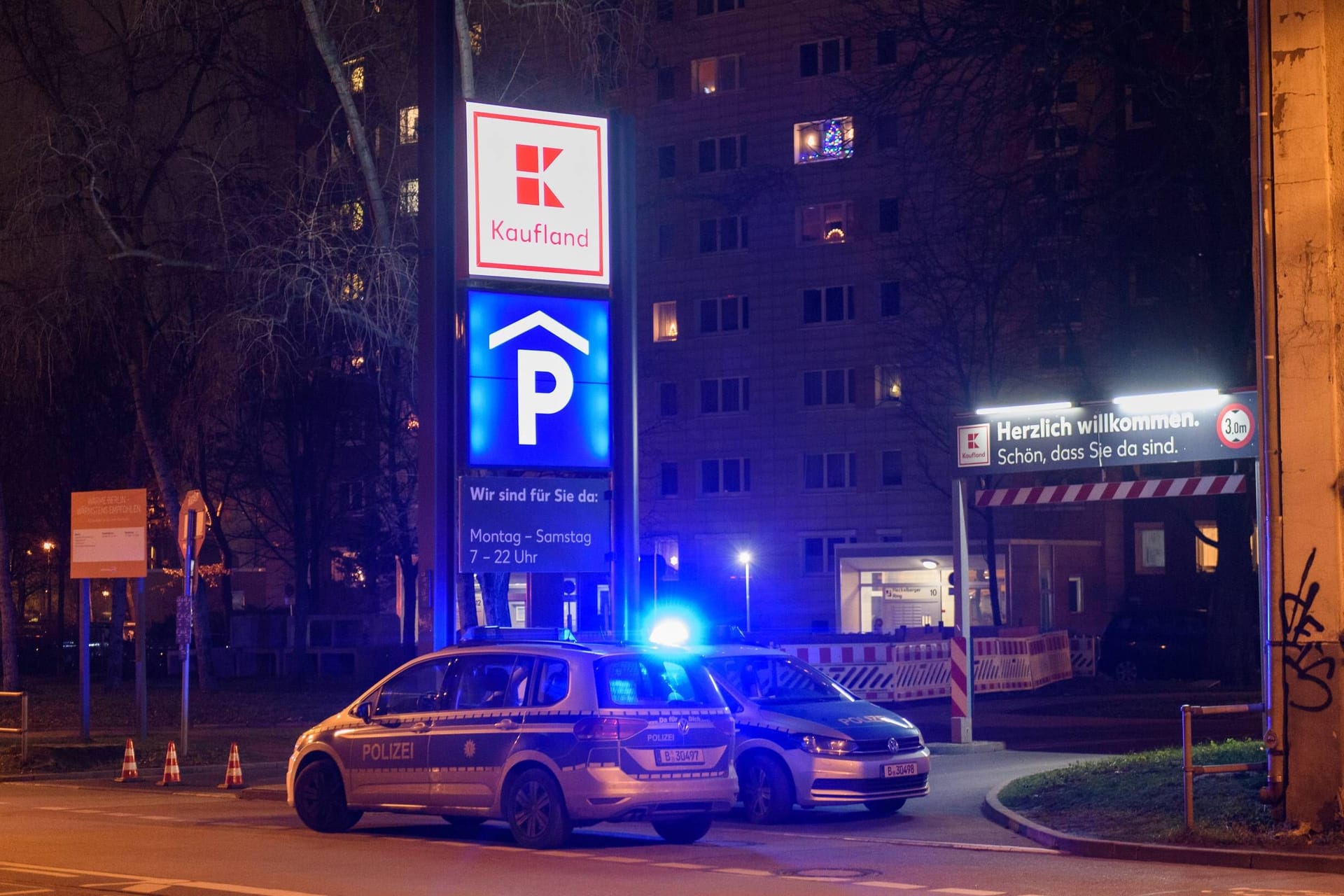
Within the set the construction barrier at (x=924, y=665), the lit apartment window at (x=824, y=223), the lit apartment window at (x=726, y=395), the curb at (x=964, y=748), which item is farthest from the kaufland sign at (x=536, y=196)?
the lit apartment window at (x=726, y=395)

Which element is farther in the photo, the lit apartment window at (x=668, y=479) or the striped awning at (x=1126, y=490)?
the lit apartment window at (x=668, y=479)

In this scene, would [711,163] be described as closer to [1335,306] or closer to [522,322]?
[522,322]

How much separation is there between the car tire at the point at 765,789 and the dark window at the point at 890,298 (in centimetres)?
4875

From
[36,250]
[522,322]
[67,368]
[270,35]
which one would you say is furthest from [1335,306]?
[67,368]

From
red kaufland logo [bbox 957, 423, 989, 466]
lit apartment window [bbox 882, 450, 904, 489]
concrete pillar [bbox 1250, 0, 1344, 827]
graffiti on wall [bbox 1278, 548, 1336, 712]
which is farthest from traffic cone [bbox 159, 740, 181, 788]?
lit apartment window [bbox 882, 450, 904, 489]

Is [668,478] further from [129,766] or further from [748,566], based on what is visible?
[129,766]

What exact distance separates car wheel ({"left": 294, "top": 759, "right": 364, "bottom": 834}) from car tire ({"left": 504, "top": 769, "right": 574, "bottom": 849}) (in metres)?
2.29

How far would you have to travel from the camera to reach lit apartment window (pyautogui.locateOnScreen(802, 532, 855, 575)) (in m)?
66.8

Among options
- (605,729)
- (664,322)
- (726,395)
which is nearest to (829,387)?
(726,395)

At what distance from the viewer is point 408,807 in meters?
15.9

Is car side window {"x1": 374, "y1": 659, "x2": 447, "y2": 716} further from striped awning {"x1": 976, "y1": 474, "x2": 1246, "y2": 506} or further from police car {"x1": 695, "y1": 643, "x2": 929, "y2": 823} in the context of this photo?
striped awning {"x1": 976, "y1": 474, "x2": 1246, "y2": 506}

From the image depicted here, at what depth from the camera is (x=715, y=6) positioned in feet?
228

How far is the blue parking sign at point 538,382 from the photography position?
64.6 ft

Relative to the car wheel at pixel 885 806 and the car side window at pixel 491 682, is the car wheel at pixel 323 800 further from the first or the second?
the car wheel at pixel 885 806
